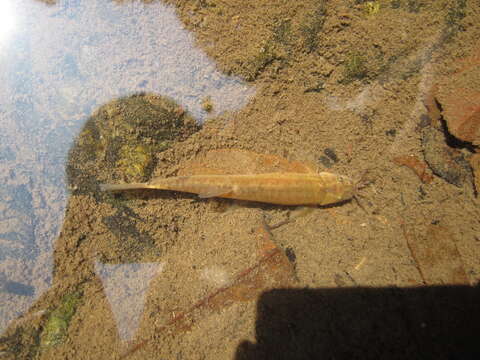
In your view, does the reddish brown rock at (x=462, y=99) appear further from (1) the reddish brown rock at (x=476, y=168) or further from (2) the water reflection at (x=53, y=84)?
(2) the water reflection at (x=53, y=84)

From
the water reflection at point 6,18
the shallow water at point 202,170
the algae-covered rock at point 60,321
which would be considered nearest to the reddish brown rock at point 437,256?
the shallow water at point 202,170

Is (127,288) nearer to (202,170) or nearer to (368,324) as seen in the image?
(202,170)

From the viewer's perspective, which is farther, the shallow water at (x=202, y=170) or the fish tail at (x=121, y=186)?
the fish tail at (x=121, y=186)

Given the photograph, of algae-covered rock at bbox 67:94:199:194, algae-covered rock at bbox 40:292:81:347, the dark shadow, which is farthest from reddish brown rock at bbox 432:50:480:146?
algae-covered rock at bbox 40:292:81:347

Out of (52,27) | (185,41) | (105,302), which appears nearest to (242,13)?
(185,41)

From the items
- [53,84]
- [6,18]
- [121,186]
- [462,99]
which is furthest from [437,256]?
[6,18]

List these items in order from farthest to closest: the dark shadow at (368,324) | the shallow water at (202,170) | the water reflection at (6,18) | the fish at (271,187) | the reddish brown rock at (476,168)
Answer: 1. the fish at (271,187)
2. the reddish brown rock at (476,168)
3. the water reflection at (6,18)
4. the shallow water at (202,170)
5. the dark shadow at (368,324)
